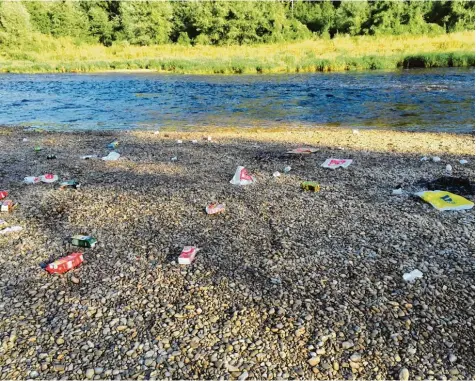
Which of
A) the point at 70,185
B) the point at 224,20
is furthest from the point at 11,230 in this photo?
the point at 224,20

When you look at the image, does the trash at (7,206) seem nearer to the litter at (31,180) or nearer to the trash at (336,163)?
the litter at (31,180)

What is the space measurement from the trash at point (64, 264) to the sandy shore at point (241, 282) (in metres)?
0.10

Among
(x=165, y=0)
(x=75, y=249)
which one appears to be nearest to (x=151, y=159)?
(x=75, y=249)

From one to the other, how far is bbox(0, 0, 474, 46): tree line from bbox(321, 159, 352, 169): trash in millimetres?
42938

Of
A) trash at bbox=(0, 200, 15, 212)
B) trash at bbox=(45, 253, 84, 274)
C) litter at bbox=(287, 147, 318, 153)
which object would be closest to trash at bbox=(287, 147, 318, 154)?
litter at bbox=(287, 147, 318, 153)

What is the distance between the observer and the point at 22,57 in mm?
49312

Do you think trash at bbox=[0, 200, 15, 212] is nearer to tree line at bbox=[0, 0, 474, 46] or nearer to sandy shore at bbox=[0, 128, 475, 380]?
sandy shore at bbox=[0, 128, 475, 380]

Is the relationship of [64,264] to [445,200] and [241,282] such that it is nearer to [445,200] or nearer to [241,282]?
[241,282]

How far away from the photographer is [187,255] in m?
4.92

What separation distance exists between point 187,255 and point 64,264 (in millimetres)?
1435

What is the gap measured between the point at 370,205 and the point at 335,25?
53943mm

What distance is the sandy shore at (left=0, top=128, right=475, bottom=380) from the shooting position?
340 centimetres

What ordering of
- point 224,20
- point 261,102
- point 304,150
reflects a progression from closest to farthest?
point 304,150, point 261,102, point 224,20

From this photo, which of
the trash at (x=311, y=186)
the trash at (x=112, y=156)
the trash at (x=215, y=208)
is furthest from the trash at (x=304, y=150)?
the trash at (x=112, y=156)
